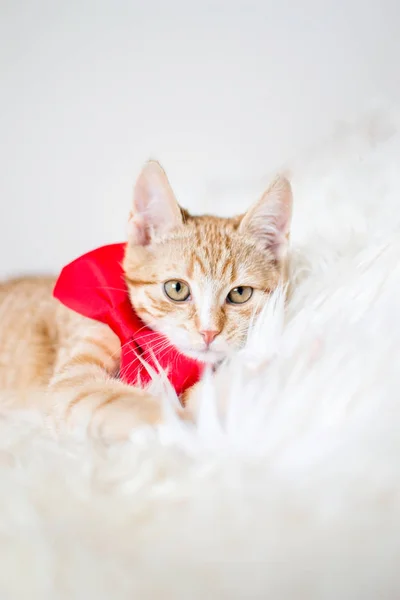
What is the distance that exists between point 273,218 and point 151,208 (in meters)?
0.20

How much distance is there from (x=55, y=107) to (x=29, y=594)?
1357 millimetres

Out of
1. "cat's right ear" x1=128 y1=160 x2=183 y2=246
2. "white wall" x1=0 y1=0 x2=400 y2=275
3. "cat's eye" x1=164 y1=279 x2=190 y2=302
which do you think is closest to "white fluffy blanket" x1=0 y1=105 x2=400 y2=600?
"cat's eye" x1=164 y1=279 x2=190 y2=302

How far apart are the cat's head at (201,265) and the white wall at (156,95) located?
1.52ft

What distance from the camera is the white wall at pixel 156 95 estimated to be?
1.40 metres

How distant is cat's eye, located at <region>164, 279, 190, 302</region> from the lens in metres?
0.85

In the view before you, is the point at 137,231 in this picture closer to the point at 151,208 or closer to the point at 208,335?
the point at 151,208

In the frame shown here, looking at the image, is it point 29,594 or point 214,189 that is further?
point 214,189

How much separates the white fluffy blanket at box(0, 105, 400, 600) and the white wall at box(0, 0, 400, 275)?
80 cm

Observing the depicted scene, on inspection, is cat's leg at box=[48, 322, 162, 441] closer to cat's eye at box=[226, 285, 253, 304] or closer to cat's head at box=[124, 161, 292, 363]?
cat's head at box=[124, 161, 292, 363]

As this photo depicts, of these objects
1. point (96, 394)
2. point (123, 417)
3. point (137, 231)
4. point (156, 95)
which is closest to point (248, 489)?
point (123, 417)

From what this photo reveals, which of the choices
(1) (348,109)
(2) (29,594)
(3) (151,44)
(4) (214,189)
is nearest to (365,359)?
(2) (29,594)

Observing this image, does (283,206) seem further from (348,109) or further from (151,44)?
(151,44)

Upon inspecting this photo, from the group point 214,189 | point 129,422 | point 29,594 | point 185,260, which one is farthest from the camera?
point 214,189

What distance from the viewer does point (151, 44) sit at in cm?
143
